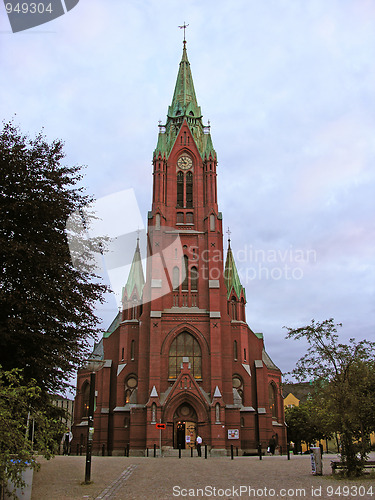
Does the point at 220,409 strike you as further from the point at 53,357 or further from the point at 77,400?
the point at 53,357

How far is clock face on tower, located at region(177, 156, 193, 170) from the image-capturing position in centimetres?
5722

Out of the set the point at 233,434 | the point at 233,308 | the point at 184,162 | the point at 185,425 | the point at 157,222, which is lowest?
the point at 233,434

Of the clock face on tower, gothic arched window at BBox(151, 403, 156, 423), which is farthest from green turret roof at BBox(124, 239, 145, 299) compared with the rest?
gothic arched window at BBox(151, 403, 156, 423)

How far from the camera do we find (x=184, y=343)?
4897cm

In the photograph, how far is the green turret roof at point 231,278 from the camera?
192 ft

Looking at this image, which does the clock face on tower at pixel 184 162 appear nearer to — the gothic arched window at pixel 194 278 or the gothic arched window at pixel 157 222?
the gothic arched window at pixel 157 222

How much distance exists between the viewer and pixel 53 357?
17.6 metres

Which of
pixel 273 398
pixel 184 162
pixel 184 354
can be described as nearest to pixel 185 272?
pixel 184 354

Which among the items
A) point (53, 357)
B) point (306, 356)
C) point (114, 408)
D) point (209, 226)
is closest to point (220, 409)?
point (114, 408)

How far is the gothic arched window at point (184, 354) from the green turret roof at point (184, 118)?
20.7 m

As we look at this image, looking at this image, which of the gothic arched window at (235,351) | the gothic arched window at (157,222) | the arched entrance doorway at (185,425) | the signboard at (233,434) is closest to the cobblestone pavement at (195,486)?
the arched entrance doorway at (185,425)

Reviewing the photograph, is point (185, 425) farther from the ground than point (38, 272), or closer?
closer

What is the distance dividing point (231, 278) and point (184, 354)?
45.6ft

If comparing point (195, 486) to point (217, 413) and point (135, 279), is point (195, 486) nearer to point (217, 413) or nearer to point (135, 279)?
point (217, 413)
